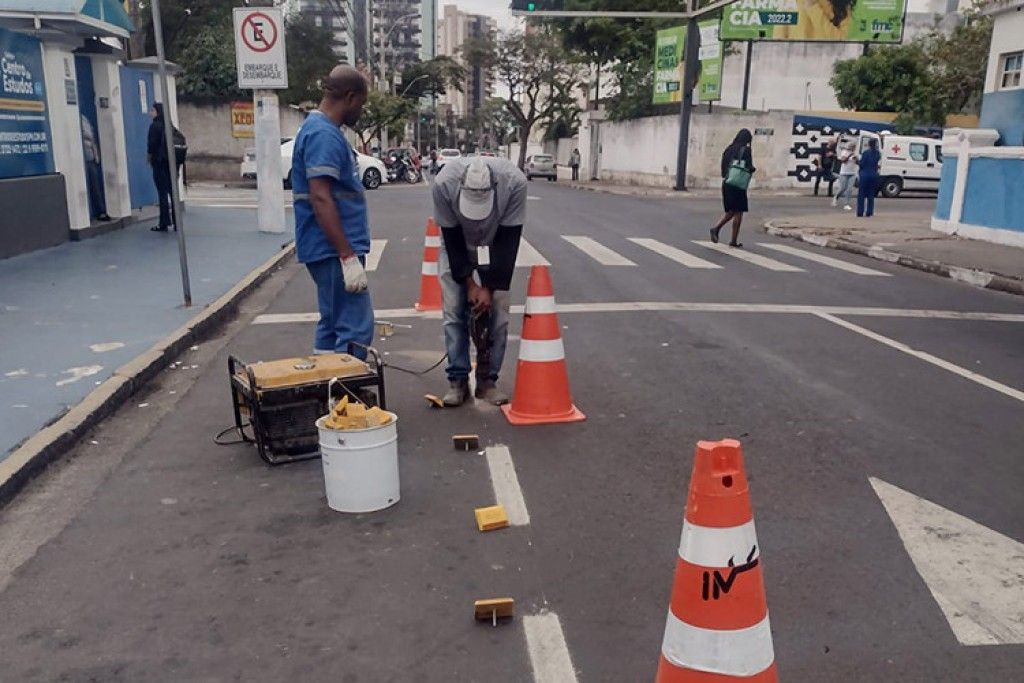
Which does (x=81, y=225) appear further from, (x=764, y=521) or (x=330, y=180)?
(x=764, y=521)

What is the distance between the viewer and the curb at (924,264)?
11.1 meters

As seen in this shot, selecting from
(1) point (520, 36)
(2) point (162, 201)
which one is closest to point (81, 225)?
(2) point (162, 201)

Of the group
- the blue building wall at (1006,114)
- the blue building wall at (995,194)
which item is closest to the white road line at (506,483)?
the blue building wall at (995,194)

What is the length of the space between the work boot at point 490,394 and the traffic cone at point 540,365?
0.97 feet

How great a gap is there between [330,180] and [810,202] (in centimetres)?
2522

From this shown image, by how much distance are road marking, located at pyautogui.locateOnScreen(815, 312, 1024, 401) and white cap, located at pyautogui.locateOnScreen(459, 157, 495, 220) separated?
3981mm

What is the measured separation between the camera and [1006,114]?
723 inches

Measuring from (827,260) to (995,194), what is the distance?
3.88m

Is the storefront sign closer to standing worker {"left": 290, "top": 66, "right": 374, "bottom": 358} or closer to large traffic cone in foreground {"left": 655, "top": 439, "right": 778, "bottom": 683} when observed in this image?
standing worker {"left": 290, "top": 66, "right": 374, "bottom": 358}

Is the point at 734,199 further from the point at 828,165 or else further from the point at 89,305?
the point at 828,165

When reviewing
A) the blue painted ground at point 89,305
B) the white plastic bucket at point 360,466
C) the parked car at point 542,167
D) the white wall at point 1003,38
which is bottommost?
the parked car at point 542,167

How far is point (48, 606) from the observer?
3.35 metres

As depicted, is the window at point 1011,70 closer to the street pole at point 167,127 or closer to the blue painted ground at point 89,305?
the blue painted ground at point 89,305

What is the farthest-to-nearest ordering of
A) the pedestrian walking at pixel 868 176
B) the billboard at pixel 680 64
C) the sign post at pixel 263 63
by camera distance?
the billboard at pixel 680 64 → the pedestrian walking at pixel 868 176 → the sign post at pixel 263 63
